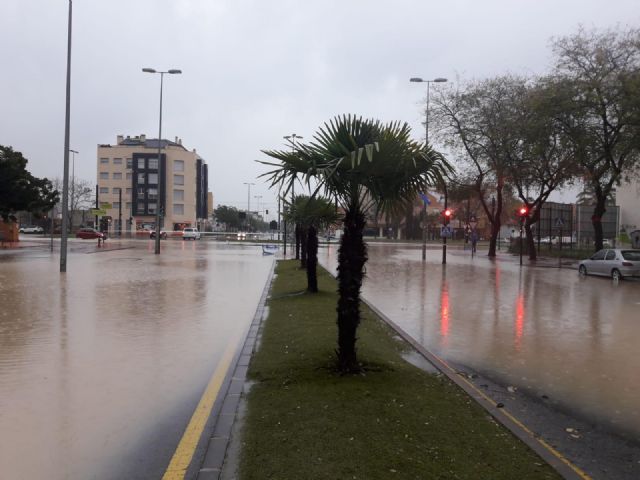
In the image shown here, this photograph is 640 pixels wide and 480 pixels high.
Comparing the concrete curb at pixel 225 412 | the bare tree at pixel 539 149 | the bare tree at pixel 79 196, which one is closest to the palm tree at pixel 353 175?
the concrete curb at pixel 225 412

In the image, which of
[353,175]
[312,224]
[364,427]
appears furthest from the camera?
[312,224]

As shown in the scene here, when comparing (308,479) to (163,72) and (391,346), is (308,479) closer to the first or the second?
(391,346)

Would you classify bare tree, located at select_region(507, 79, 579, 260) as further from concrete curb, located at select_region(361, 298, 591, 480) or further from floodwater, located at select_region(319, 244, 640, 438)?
concrete curb, located at select_region(361, 298, 591, 480)

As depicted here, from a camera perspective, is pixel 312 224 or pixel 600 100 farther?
pixel 600 100

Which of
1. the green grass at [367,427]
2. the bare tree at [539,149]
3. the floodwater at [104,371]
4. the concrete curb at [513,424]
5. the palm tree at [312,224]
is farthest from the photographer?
the bare tree at [539,149]

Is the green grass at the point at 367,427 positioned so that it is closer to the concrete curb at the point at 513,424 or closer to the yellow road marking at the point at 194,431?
the concrete curb at the point at 513,424

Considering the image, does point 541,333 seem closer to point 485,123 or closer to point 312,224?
point 312,224

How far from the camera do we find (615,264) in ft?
68.7

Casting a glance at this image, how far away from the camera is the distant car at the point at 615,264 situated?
66.9ft

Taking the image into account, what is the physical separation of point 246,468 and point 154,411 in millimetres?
1804

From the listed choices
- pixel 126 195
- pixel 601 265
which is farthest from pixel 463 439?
pixel 126 195

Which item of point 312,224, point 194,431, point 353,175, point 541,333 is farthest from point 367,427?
point 312,224

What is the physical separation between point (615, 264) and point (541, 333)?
1376cm

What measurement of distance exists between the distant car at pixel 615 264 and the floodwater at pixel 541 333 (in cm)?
214
